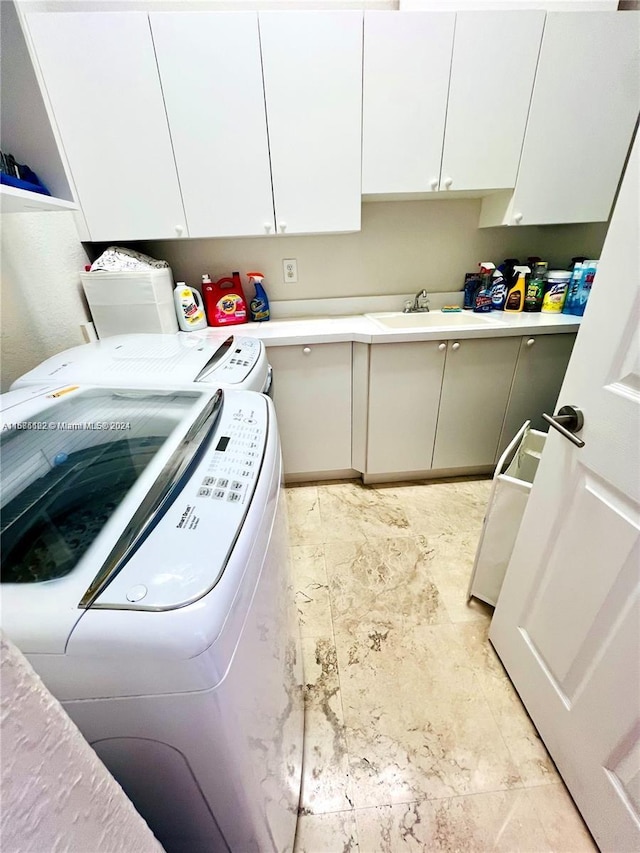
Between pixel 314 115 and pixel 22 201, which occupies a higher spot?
pixel 314 115

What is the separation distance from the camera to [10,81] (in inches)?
54.7

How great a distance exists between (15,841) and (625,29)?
280cm

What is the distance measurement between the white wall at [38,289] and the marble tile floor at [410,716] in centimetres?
135

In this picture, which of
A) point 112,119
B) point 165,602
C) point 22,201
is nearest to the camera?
point 165,602

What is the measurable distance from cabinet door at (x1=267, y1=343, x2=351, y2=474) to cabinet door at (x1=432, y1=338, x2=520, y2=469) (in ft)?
1.75

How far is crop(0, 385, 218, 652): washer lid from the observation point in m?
0.40

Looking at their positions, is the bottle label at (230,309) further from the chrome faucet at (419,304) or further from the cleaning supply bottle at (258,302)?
the chrome faucet at (419,304)

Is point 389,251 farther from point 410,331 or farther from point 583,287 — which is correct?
point 583,287

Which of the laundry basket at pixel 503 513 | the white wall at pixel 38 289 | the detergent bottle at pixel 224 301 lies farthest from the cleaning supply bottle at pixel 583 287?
the white wall at pixel 38 289

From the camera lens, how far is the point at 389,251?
2082 millimetres

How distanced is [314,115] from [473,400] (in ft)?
5.05

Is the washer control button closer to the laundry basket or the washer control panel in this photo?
the washer control panel

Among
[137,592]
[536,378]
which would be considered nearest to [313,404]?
[536,378]

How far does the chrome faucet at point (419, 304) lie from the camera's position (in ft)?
6.97
